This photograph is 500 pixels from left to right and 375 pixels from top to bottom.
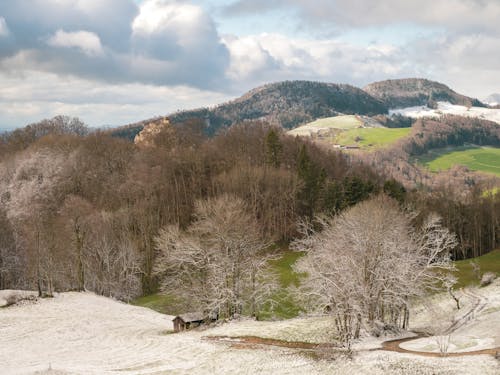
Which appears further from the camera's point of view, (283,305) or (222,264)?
(283,305)

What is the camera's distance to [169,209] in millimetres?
93062

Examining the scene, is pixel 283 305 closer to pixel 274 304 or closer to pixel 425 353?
pixel 274 304

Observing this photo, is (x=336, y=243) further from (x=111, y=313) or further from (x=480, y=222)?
(x=480, y=222)

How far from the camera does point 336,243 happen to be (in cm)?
4188

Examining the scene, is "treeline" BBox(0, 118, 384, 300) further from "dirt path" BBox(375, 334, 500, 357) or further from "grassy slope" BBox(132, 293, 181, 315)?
"dirt path" BBox(375, 334, 500, 357)

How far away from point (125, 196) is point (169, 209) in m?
9.38

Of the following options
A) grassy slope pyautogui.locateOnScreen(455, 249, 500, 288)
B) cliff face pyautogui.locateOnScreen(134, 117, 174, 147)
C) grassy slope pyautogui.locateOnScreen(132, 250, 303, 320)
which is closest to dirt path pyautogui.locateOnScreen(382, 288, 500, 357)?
grassy slope pyautogui.locateOnScreen(455, 249, 500, 288)

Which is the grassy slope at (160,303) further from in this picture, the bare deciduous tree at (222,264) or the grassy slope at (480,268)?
the grassy slope at (480,268)

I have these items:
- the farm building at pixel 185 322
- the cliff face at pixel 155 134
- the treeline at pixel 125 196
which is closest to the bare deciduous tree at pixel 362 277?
the farm building at pixel 185 322

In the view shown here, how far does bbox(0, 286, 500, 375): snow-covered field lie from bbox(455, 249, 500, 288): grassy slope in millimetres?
24481

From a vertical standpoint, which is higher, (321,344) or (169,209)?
(169,209)

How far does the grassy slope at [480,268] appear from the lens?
6866 centimetres

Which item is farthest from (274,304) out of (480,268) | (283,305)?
(480,268)

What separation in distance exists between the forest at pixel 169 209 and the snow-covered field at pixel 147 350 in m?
7.08
